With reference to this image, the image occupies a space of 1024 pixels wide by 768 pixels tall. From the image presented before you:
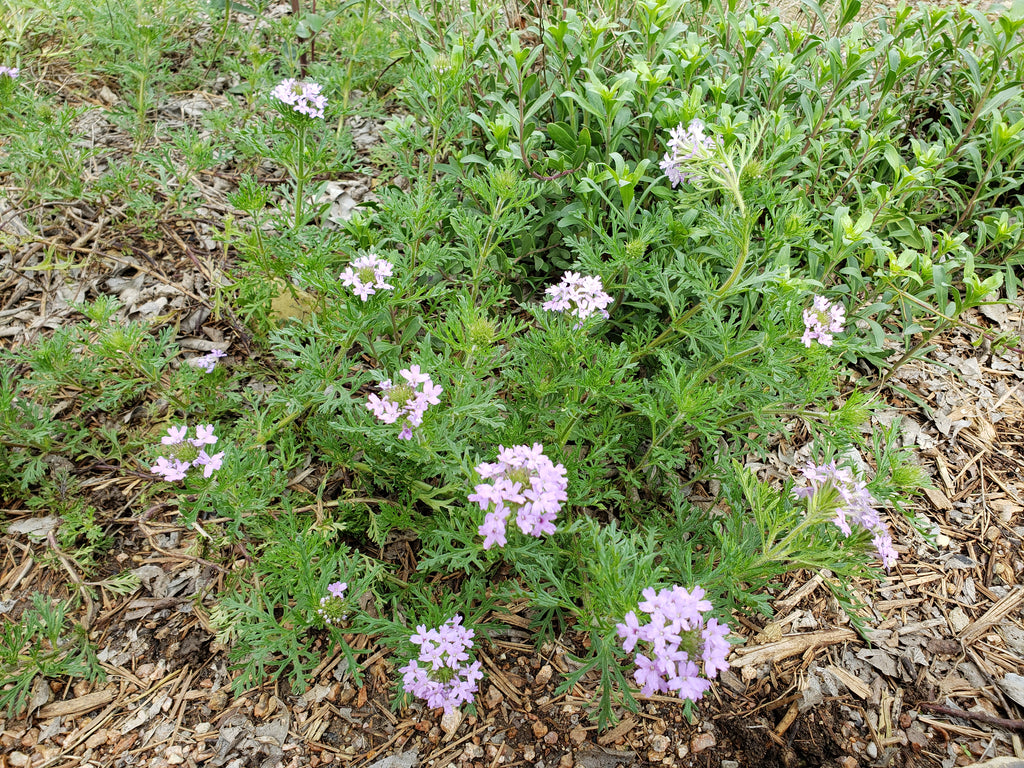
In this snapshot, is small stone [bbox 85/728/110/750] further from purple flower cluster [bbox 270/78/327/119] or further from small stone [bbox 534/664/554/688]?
purple flower cluster [bbox 270/78/327/119]

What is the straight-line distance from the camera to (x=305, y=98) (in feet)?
8.82

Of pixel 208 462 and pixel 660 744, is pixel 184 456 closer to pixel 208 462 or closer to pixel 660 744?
pixel 208 462

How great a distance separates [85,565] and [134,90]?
321 centimetres

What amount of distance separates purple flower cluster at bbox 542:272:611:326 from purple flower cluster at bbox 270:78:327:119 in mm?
1250

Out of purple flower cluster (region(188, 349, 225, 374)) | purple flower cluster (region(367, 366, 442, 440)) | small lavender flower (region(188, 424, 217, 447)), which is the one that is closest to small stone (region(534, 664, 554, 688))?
purple flower cluster (region(367, 366, 442, 440))

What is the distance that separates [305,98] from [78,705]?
247cm

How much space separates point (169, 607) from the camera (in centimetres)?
263

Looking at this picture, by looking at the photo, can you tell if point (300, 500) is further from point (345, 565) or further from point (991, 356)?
point (991, 356)

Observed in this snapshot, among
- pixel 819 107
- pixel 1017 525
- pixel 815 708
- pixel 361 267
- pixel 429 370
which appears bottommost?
pixel 815 708

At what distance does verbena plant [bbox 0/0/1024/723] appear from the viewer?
7.25 ft

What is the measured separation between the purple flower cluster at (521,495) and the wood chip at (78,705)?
1631 mm

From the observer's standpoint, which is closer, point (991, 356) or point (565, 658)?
point (565, 658)

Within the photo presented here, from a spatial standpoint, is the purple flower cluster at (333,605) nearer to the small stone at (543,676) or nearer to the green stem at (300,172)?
the small stone at (543,676)

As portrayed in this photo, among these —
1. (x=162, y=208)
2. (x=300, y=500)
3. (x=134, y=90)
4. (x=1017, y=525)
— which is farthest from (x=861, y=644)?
(x=134, y=90)
